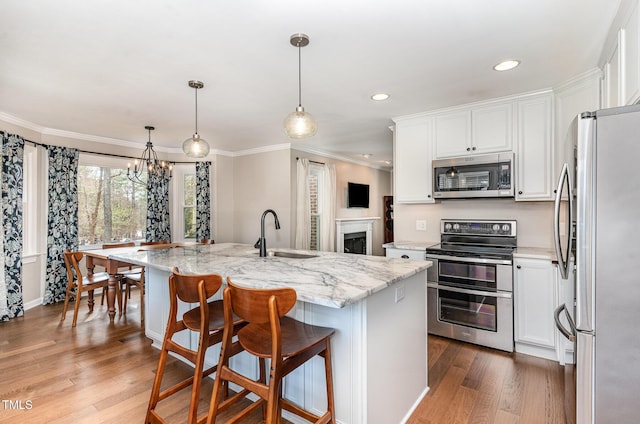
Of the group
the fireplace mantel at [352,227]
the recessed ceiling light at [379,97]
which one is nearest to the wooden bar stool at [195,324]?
the recessed ceiling light at [379,97]

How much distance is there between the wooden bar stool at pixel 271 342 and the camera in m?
1.33

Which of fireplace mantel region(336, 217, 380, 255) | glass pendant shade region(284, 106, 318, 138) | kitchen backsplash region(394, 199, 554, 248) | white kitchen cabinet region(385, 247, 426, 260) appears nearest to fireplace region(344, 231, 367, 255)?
fireplace mantel region(336, 217, 380, 255)

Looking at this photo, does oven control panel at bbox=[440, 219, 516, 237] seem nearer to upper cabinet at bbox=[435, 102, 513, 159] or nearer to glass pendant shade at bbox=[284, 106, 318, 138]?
upper cabinet at bbox=[435, 102, 513, 159]

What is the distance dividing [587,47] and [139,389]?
395 centimetres

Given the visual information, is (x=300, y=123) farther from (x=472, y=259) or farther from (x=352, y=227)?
(x=352, y=227)

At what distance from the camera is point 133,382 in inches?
93.4

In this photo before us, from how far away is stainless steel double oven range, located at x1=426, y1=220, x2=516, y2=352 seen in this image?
2830mm

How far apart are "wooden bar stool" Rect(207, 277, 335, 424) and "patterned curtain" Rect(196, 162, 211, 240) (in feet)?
13.5

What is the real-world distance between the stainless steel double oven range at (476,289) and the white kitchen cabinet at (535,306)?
8 cm

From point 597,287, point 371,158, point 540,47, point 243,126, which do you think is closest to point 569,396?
point 597,287

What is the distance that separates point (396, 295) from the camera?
187 cm

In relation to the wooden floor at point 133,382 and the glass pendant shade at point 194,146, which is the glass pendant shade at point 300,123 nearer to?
the glass pendant shade at point 194,146

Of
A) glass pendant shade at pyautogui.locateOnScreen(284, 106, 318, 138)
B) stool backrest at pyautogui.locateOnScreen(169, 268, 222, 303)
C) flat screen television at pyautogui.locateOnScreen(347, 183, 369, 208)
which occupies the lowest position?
stool backrest at pyautogui.locateOnScreen(169, 268, 222, 303)

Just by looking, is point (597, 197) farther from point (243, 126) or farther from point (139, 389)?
point (243, 126)
